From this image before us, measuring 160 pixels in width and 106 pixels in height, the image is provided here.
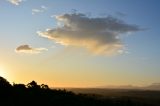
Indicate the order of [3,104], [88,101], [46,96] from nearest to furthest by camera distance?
[3,104], [46,96], [88,101]

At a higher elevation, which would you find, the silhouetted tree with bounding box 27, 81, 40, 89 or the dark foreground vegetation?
the silhouetted tree with bounding box 27, 81, 40, 89

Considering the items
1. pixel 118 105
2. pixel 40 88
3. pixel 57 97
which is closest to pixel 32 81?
pixel 40 88

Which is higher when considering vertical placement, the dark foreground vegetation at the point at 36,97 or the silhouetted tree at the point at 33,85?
the silhouetted tree at the point at 33,85

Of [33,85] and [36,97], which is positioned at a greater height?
[33,85]

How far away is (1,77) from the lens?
31.6m

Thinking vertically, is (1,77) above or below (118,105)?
above

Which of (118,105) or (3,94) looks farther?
(118,105)

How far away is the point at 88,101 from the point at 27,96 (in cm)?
632

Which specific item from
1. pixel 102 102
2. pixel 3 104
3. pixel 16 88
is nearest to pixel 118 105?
pixel 102 102

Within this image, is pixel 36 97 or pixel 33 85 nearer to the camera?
Answer: pixel 36 97

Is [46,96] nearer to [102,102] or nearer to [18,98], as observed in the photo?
[18,98]

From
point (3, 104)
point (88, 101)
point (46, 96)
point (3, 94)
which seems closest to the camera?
point (3, 104)

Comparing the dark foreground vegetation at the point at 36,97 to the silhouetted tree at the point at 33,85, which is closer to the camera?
the dark foreground vegetation at the point at 36,97

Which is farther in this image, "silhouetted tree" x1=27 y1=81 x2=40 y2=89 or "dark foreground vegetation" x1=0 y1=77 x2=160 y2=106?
"silhouetted tree" x1=27 y1=81 x2=40 y2=89
